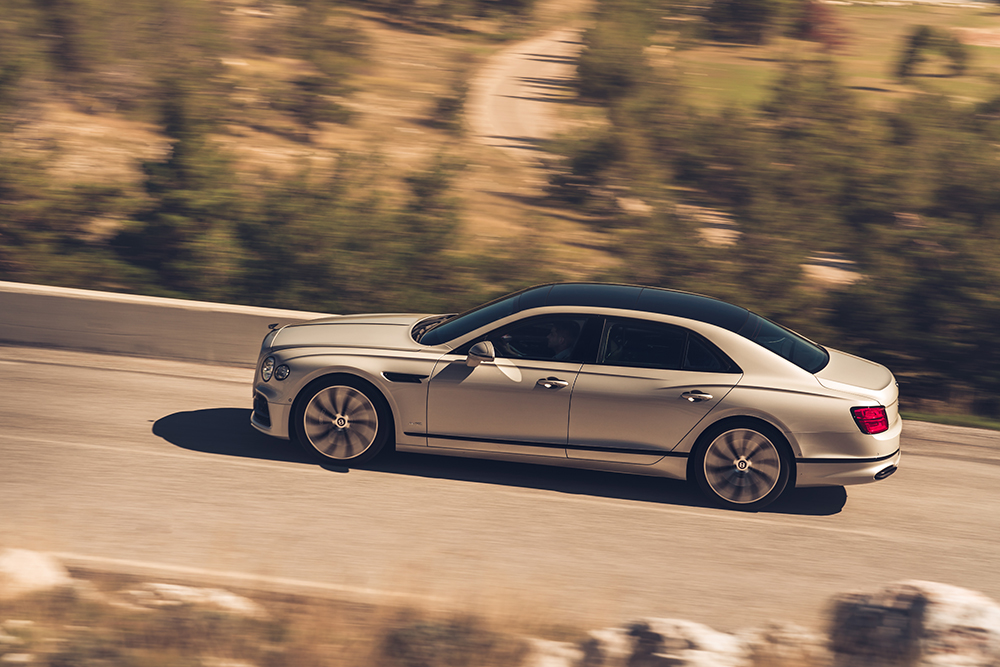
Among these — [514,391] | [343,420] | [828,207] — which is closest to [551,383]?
[514,391]

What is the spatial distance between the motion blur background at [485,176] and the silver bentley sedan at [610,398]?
13.9 ft

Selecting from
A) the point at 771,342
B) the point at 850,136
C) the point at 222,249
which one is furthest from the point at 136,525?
the point at 850,136

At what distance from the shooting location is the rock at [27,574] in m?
4.79

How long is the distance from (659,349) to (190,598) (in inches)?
141

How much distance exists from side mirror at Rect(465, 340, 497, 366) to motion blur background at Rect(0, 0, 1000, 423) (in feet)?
14.6

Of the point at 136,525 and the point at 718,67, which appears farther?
the point at 718,67

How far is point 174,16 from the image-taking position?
61.1 ft

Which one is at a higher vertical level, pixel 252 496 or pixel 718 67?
pixel 718 67

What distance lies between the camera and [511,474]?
711 cm

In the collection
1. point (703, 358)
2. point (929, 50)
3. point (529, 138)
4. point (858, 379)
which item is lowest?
point (858, 379)

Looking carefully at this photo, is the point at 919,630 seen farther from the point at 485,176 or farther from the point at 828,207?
the point at 485,176

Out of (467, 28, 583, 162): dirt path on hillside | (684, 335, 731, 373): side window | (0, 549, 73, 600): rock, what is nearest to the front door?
(684, 335, 731, 373): side window

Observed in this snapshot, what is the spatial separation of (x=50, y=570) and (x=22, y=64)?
1361 cm

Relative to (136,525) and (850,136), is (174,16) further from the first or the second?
(136,525)
